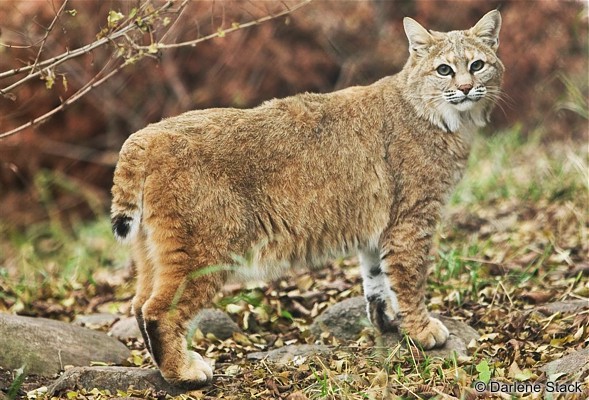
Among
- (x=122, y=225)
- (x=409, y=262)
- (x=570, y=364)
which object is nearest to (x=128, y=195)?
(x=122, y=225)

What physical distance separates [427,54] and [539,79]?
22.3 feet

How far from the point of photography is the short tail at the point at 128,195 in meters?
4.25

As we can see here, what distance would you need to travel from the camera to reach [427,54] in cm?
521

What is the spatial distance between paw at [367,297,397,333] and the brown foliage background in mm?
5034

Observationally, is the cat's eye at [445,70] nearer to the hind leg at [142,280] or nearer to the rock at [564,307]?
the rock at [564,307]

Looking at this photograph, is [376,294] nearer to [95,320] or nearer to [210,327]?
[210,327]

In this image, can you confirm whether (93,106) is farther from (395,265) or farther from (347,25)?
(395,265)

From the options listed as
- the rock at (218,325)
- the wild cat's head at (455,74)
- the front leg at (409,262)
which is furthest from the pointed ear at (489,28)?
the rock at (218,325)

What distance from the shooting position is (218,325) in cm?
539

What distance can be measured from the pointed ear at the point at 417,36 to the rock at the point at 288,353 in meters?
1.97

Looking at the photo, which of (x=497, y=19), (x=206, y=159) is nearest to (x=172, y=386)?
(x=206, y=159)

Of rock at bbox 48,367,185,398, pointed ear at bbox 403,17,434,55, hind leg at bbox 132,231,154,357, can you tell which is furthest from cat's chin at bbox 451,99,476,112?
rock at bbox 48,367,185,398

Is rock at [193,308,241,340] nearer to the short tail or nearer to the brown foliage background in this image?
the short tail

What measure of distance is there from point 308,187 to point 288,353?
97 cm
